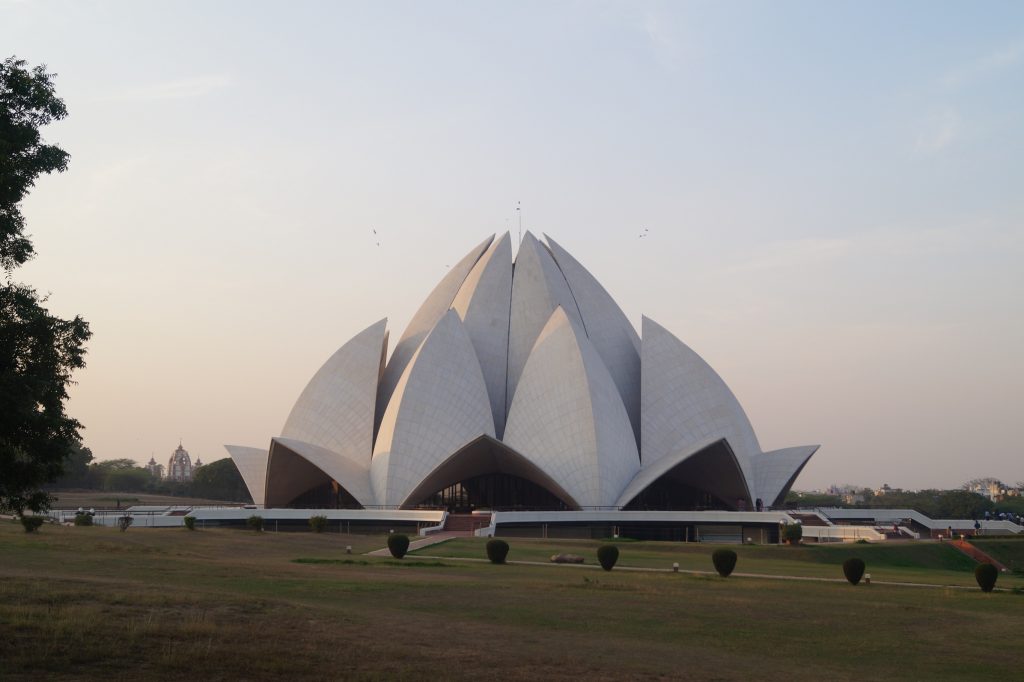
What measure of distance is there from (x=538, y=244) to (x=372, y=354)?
12738 millimetres

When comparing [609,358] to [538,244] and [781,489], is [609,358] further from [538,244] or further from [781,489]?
[781,489]

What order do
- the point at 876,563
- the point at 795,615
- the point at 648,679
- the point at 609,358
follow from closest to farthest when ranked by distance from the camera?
the point at 648,679 < the point at 795,615 < the point at 876,563 < the point at 609,358

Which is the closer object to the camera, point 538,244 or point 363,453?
point 363,453

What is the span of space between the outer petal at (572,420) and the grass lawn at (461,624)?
22.0 meters

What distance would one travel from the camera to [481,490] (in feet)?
163

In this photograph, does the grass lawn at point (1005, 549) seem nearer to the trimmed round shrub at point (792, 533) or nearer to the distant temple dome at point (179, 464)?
the trimmed round shrub at point (792, 533)

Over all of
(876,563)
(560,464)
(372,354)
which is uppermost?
(372,354)

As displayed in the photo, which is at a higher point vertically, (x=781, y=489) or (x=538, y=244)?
(x=538, y=244)

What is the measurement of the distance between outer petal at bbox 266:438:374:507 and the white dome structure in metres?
0.10

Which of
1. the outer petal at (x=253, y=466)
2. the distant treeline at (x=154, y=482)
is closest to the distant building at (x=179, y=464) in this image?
the distant treeline at (x=154, y=482)

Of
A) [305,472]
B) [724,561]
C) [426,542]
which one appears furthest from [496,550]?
[305,472]

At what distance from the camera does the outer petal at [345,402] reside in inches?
1913

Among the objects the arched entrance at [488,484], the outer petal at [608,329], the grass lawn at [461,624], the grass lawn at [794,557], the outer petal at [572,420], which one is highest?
the outer petal at [608,329]

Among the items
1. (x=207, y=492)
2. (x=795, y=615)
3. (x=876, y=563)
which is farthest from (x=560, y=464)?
(x=207, y=492)
